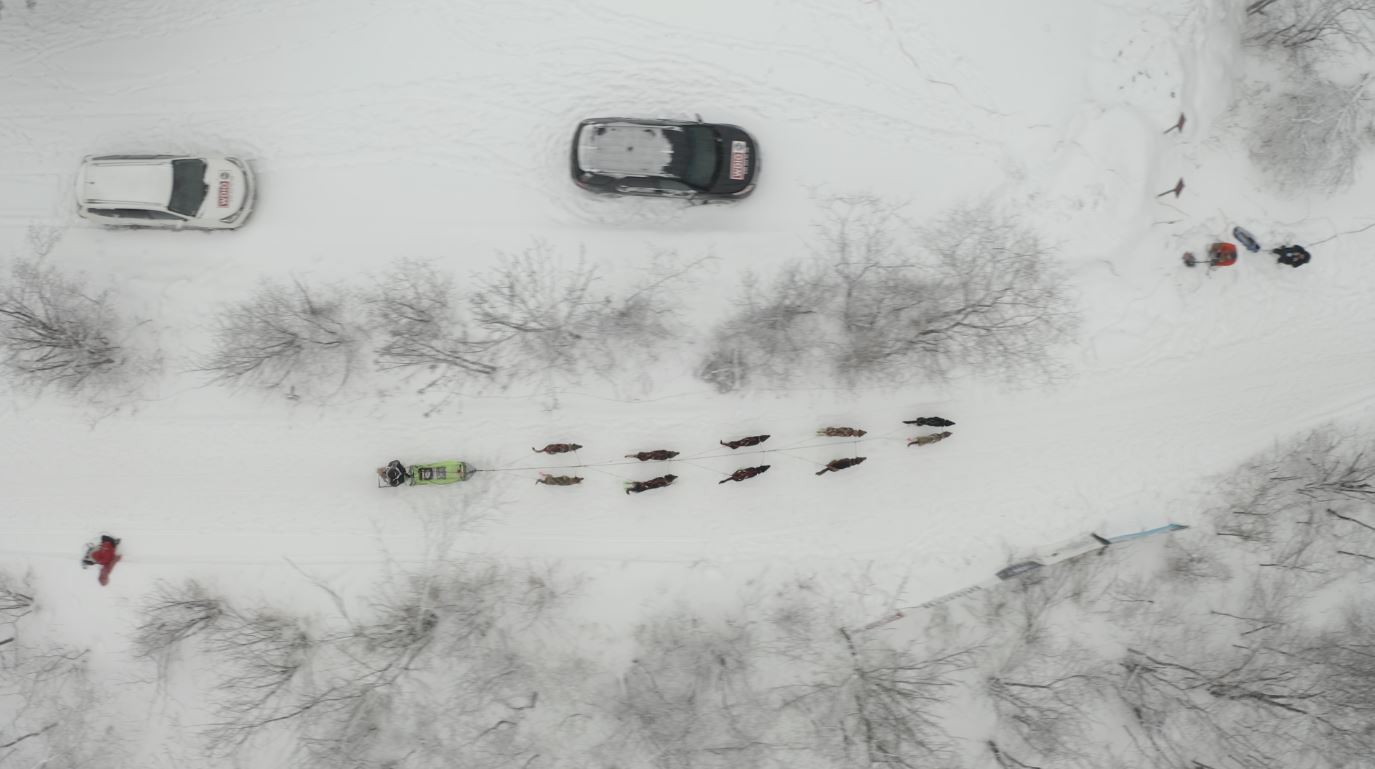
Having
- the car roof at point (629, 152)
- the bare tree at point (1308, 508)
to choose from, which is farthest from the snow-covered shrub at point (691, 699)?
the bare tree at point (1308, 508)

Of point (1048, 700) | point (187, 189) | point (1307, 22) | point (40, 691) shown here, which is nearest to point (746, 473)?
point (1048, 700)

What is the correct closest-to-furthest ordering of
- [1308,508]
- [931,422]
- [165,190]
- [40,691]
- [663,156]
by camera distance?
[663,156] < [165,190] < [931,422] < [40,691] < [1308,508]

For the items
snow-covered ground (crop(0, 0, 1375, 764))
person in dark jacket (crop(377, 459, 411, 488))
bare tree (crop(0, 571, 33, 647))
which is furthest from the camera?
bare tree (crop(0, 571, 33, 647))

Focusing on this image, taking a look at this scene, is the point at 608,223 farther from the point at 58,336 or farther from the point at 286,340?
the point at 58,336

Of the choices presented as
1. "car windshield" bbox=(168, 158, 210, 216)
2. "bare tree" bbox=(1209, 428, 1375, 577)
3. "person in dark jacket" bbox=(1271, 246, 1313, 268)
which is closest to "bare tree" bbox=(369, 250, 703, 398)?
"car windshield" bbox=(168, 158, 210, 216)

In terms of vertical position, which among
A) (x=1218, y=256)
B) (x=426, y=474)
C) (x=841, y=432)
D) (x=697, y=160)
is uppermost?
(x=697, y=160)

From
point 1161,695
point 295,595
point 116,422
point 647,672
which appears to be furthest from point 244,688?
point 1161,695

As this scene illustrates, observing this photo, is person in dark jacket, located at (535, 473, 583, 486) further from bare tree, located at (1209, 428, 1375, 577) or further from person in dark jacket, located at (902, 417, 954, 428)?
bare tree, located at (1209, 428, 1375, 577)
